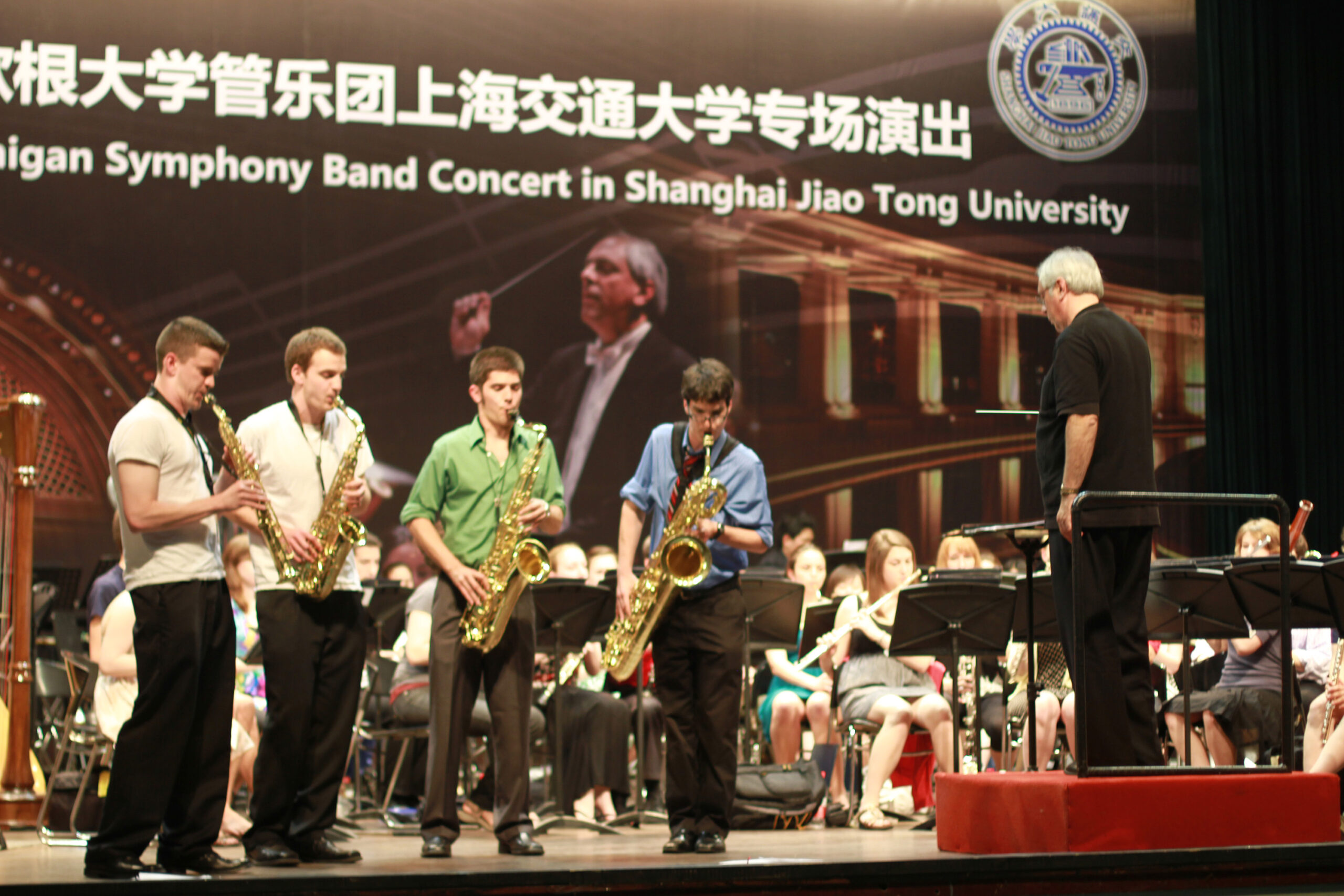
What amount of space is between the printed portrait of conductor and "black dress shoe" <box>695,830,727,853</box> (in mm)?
4523

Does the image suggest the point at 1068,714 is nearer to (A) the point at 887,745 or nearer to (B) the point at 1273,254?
(A) the point at 887,745

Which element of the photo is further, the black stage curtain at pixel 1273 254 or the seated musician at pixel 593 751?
the black stage curtain at pixel 1273 254

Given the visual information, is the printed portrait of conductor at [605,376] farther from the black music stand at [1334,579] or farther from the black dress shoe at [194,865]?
the black dress shoe at [194,865]

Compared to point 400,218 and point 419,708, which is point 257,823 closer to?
point 419,708

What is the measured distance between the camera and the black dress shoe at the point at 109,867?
367 centimetres

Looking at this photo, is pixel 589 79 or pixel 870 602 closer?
pixel 870 602

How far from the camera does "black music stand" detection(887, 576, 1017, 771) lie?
5.52m

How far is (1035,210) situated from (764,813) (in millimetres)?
5243

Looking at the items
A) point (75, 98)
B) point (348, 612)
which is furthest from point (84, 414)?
point (348, 612)

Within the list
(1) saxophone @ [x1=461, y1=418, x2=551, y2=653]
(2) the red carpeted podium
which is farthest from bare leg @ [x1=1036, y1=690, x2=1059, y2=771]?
(1) saxophone @ [x1=461, y1=418, x2=551, y2=653]

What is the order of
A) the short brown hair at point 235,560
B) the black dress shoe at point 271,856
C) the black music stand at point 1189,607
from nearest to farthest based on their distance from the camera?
1. the black dress shoe at point 271,856
2. the black music stand at point 1189,607
3. the short brown hair at point 235,560

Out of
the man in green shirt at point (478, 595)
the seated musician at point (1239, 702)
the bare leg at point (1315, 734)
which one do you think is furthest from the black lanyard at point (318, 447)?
the bare leg at point (1315, 734)

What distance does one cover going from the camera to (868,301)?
932 centimetres

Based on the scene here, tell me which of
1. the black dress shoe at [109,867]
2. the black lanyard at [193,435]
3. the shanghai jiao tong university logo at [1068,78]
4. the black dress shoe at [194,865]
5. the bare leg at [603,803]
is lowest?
the bare leg at [603,803]
